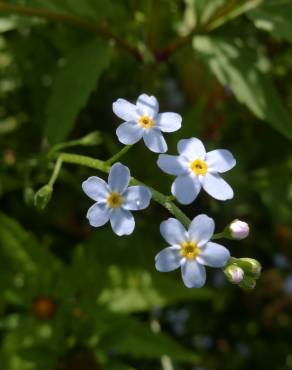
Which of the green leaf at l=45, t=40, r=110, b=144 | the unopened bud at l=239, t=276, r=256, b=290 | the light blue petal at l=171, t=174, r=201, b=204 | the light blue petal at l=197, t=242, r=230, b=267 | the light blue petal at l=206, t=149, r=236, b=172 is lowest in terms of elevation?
the green leaf at l=45, t=40, r=110, b=144

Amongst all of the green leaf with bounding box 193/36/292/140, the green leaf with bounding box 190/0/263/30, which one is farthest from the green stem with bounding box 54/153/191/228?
the green leaf with bounding box 190/0/263/30

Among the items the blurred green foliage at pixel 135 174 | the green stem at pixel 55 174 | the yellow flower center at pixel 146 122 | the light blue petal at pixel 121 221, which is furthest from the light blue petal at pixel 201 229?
the blurred green foliage at pixel 135 174

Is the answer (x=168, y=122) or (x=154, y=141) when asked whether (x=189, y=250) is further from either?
(x=168, y=122)

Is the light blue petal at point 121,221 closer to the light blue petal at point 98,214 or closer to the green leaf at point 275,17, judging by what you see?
the light blue petal at point 98,214

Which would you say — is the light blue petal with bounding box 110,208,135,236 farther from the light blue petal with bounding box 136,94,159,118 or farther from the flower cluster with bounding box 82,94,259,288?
the light blue petal with bounding box 136,94,159,118

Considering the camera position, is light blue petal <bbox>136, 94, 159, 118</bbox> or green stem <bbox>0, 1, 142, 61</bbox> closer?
light blue petal <bbox>136, 94, 159, 118</bbox>

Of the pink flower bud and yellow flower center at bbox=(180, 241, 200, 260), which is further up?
yellow flower center at bbox=(180, 241, 200, 260)
